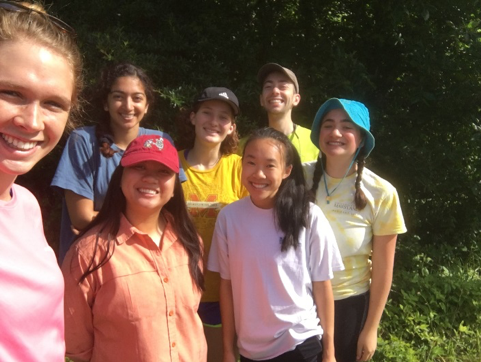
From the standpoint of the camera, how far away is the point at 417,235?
577 centimetres

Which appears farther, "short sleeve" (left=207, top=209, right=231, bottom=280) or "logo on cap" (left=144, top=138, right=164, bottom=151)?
"short sleeve" (left=207, top=209, right=231, bottom=280)

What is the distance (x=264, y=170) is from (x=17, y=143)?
1.44m

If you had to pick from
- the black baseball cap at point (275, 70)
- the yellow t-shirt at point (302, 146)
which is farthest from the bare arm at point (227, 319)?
the black baseball cap at point (275, 70)

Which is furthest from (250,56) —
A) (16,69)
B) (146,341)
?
(16,69)

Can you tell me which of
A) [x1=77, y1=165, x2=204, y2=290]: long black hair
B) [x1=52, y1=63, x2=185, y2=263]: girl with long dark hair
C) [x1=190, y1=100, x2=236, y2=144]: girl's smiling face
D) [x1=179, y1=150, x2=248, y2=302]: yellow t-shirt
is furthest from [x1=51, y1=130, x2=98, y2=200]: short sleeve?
[x1=190, y1=100, x2=236, y2=144]: girl's smiling face

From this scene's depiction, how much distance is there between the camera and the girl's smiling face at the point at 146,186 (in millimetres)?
2324

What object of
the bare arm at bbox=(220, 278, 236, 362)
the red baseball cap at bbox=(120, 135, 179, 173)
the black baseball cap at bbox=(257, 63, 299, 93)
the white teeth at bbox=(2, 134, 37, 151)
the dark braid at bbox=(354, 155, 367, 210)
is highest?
the black baseball cap at bbox=(257, 63, 299, 93)

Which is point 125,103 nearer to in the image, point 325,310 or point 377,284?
point 325,310

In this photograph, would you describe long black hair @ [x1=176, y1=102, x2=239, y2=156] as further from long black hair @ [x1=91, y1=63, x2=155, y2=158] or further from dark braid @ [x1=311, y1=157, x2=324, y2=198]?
dark braid @ [x1=311, y1=157, x2=324, y2=198]

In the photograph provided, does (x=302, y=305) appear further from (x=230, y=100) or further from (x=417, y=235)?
(x=417, y=235)

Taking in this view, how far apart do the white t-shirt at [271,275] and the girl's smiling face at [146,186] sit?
42 centimetres

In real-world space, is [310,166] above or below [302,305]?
above

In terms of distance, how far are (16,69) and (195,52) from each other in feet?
13.7

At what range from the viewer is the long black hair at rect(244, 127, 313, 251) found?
2479 millimetres
